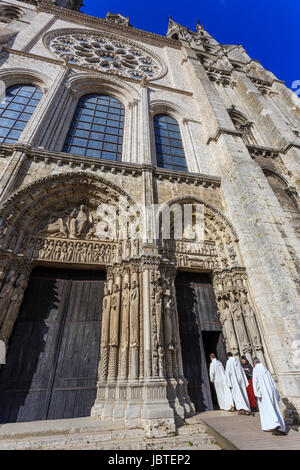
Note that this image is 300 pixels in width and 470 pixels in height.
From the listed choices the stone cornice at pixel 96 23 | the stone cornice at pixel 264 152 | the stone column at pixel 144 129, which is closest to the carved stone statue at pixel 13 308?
the stone column at pixel 144 129

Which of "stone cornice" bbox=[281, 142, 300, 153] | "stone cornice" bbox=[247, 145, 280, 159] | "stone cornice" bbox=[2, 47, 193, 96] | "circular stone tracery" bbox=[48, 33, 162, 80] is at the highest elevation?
"circular stone tracery" bbox=[48, 33, 162, 80]

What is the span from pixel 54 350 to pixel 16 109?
8.79 m

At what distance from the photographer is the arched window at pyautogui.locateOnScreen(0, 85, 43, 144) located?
7370 mm

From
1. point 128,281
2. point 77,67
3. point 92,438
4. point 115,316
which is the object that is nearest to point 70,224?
point 128,281

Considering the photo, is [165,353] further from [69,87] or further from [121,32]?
[121,32]

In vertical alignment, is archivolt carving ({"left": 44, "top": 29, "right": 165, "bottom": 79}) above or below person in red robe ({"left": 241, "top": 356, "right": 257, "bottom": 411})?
above

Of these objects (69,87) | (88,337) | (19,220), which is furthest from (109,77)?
(88,337)

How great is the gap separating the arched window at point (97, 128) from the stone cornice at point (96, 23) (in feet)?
31.9

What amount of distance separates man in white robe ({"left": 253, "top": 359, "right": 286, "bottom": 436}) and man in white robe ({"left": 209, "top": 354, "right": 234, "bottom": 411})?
3.12ft

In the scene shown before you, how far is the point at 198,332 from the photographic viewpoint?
204 inches

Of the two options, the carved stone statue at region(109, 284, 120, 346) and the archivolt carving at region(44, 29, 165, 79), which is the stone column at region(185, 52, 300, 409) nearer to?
the carved stone statue at region(109, 284, 120, 346)

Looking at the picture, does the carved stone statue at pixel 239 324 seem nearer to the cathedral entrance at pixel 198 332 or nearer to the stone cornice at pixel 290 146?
the cathedral entrance at pixel 198 332

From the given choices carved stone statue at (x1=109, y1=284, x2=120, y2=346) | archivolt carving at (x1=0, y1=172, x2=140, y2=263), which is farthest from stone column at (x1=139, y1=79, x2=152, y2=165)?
carved stone statue at (x1=109, y1=284, x2=120, y2=346)

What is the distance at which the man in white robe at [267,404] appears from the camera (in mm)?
3027
